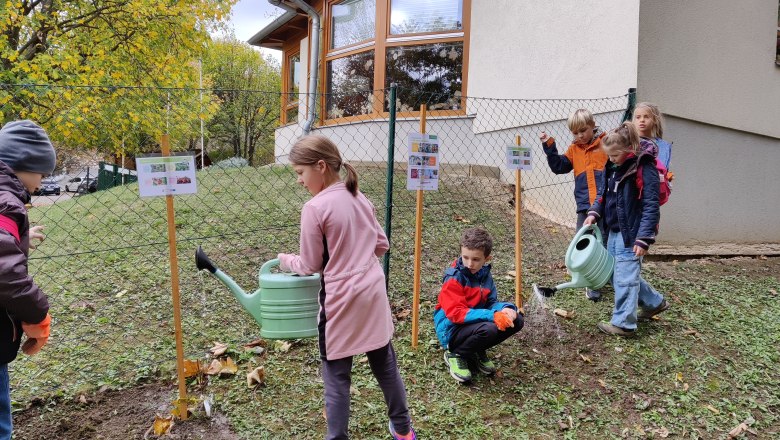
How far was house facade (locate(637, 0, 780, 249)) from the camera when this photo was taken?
5410mm

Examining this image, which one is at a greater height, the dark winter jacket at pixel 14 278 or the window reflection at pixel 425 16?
the window reflection at pixel 425 16

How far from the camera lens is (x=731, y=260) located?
5664 millimetres

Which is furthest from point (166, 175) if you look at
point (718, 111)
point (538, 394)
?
point (718, 111)

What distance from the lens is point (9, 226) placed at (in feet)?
5.54

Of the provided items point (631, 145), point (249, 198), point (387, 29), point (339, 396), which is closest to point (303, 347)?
point (339, 396)

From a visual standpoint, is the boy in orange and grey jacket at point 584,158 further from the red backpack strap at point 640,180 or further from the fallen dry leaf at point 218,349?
the fallen dry leaf at point 218,349

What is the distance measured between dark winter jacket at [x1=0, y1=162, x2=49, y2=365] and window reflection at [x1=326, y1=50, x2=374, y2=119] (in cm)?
749

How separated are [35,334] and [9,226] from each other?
0.40m

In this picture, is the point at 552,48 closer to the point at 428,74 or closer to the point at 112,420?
the point at 428,74

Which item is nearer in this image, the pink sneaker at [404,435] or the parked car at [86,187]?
the pink sneaker at [404,435]

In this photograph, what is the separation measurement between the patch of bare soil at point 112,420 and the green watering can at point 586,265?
7.01 feet

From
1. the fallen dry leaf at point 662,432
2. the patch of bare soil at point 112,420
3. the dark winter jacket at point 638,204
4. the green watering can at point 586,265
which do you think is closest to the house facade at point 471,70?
the dark winter jacket at point 638,204

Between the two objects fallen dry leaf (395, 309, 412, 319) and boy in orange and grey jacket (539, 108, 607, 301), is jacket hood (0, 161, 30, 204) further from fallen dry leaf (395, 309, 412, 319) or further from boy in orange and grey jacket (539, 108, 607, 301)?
boy in orange and grey jacket (539, 108, 607, 301)

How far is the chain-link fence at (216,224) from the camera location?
3332 millimetres
